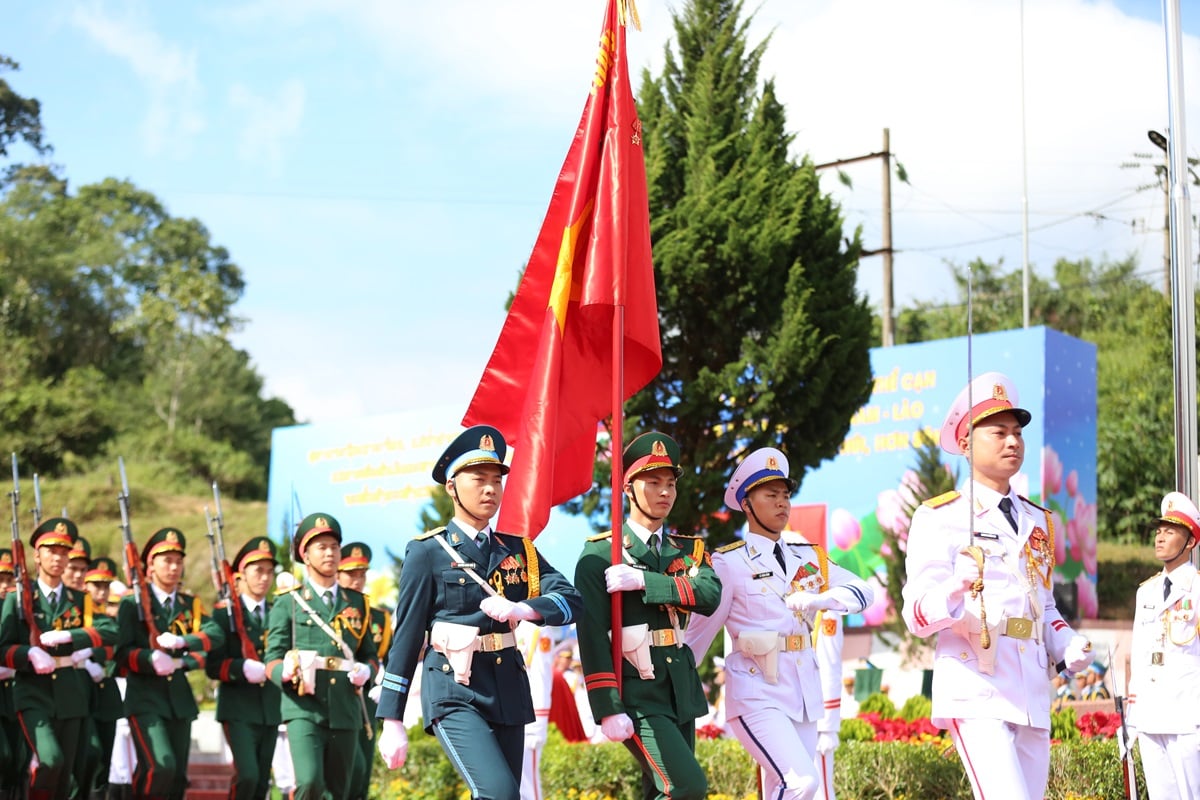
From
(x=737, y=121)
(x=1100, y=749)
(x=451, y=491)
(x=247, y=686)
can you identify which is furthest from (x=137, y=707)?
(x=737, y=121)

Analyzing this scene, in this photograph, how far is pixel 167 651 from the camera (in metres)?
11.3

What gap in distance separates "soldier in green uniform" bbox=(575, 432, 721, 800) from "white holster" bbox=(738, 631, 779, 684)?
1.20ft

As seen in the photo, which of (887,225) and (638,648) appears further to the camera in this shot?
(887,225)

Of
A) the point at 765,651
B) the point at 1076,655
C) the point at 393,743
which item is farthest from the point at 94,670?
the point at 1076,655

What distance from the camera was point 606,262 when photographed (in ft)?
25.9

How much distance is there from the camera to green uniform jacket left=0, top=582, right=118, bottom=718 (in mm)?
11539

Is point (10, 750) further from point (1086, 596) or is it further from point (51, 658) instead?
point (1086, 596)

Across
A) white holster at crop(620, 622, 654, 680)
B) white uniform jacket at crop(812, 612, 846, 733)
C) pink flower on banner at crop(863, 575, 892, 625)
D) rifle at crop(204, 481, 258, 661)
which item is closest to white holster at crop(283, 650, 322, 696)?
rifle at crop(204, 481, 258, 661)

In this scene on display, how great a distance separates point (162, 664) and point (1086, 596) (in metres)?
16.0

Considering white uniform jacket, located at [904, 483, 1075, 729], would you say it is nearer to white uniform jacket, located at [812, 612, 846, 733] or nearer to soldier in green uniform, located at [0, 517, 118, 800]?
white uniform jacket, located at [812, 612, 846, 733]

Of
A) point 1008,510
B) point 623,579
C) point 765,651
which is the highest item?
point 1008,510

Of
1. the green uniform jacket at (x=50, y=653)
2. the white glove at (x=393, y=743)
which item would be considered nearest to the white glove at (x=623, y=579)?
the white glove at (x=393, y=743)

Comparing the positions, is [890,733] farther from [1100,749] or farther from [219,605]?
[219,605]

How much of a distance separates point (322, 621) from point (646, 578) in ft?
13.2
